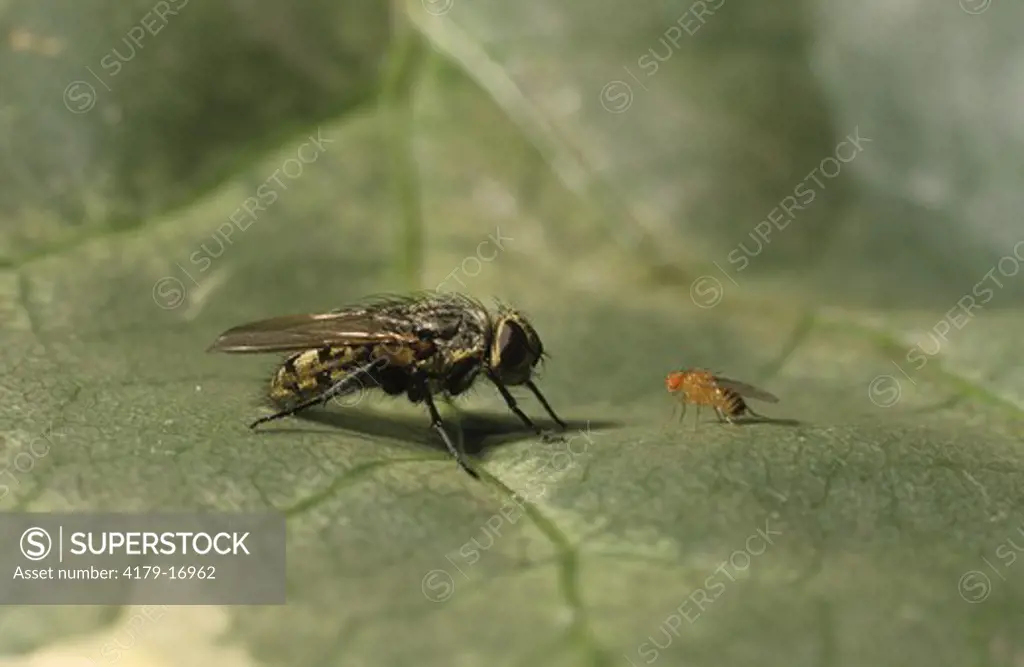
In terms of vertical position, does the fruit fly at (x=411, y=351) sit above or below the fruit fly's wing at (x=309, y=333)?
below

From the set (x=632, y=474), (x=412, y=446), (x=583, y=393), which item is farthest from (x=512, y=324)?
(x=632, y=474)

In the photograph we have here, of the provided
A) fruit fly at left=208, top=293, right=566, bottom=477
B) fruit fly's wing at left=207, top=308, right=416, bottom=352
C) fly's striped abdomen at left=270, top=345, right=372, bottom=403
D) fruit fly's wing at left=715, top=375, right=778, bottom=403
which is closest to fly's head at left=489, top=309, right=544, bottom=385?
fruit fly at left=208, top=293, right=566, bottom=477

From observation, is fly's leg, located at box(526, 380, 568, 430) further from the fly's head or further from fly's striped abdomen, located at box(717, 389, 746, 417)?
fly's striped abdomen, located at box(717, 389, 746, 417)

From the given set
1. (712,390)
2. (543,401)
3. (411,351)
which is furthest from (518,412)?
(712,390)

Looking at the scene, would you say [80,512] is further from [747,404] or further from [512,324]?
[747,404]

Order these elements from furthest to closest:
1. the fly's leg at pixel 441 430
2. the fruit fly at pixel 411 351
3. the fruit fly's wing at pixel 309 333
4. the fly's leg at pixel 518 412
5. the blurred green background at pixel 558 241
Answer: the fruit fly at pixel 411 351
the fruit fly's wing at pixel 309 333
the fly's leg at pixel 518 412
the fly's leg at pixel 441 430
the blurred green background at pixel 558 241

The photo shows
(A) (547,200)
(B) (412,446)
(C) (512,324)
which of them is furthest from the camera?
(A) (547,200)

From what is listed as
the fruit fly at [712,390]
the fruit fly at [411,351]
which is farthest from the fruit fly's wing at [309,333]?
the fruit fly at [712,390]

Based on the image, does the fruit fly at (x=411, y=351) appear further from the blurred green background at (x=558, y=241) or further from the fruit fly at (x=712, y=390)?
the fruit fly at (x=712, y=390)
